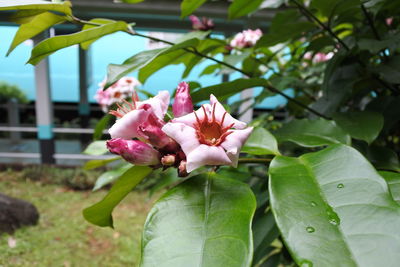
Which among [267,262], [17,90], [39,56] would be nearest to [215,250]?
[39,56]

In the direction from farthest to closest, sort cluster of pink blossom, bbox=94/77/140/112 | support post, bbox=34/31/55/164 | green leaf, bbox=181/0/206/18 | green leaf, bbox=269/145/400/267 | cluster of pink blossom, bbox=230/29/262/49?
1. support post, bbox=34/31/55/164
2. cluster of pink blossom, bbox=94/77/140/112
3. cluster of pink blossom, bbox=230/29/262/49
4. green leaf, bbox=181/0/206/18
5. green leaf, bbox=269/145/400/267

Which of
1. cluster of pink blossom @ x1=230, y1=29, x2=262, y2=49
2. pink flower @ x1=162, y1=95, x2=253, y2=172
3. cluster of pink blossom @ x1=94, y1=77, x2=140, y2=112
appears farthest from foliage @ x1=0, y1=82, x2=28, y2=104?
pink flower @ x1=162, y1=95, x2=253, y2=172

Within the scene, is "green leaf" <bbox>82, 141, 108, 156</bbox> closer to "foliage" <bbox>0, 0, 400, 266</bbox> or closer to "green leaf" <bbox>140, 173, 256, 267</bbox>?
"foliage" <bbox>0, 0, 400, 266</bbox>

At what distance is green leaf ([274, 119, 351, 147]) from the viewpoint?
1.62 ft

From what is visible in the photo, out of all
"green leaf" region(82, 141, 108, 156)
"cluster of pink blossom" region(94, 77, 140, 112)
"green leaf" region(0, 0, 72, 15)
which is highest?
"green leaf" region(0, 0, 72, 15)

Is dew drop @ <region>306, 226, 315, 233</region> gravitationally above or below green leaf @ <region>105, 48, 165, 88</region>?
below

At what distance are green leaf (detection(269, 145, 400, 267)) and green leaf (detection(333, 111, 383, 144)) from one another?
0.21 metres

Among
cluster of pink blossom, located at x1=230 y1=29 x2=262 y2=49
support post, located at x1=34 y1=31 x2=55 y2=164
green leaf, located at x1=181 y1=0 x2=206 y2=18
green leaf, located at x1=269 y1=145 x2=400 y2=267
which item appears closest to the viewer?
green leaf, located at x1=269 y1=145 x2=400 y2=267

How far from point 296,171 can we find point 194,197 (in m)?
0.12

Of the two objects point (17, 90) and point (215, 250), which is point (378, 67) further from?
point (17, 90)

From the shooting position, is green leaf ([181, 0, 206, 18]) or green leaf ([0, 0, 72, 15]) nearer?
green leaf ([0, 0, 72, 15])

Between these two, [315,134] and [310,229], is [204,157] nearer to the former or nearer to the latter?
[310,229]

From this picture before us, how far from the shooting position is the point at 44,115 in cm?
414

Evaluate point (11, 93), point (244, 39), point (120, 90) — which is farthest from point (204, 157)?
point (11, 93)
